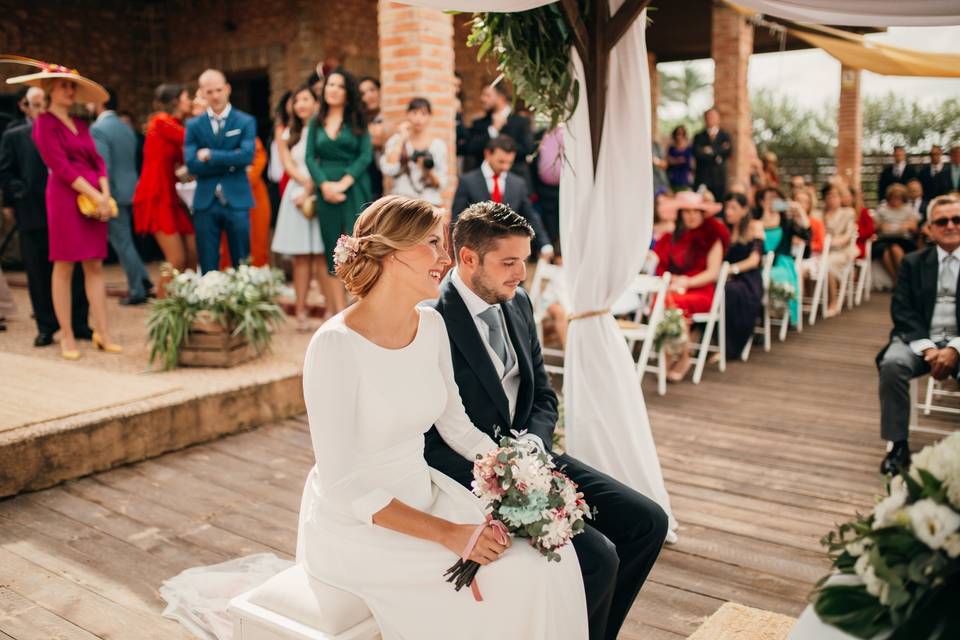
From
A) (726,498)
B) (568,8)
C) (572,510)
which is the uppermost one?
(568,8)

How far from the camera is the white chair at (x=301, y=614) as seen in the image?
2055mm

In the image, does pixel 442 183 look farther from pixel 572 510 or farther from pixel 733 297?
pixel 572 510

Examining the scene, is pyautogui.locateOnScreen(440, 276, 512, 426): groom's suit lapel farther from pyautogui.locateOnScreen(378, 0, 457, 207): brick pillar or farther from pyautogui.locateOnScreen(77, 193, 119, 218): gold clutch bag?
pyautogui.locateOnScreen(378, 0, 457, 207): brick pillar

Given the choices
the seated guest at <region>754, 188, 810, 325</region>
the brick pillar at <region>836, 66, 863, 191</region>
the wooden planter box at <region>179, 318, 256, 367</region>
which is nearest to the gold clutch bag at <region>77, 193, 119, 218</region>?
the wooden planter box at <region>179, 318, 256, 367</region>

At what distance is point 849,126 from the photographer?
52.2 ft

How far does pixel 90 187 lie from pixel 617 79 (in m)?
3.52

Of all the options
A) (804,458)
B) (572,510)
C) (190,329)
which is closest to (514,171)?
(190,329)

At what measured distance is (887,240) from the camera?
1137 centimetres

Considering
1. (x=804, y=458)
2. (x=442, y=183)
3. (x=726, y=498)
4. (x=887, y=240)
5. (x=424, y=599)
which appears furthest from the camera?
(x=887, y=240)

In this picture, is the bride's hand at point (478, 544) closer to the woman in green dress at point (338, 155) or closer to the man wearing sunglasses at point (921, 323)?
the man wearing sunglasses at point (921, 323)

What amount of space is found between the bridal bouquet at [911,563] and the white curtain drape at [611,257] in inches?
82.7

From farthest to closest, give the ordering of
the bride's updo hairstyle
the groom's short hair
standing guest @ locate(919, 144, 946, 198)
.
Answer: standing guest @ locate(919, 144, 946, 198), the groom's short hair, the bride's updo hairstyle

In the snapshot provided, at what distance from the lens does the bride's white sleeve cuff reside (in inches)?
83.2

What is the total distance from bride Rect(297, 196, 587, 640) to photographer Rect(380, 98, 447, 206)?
4.12 metres
